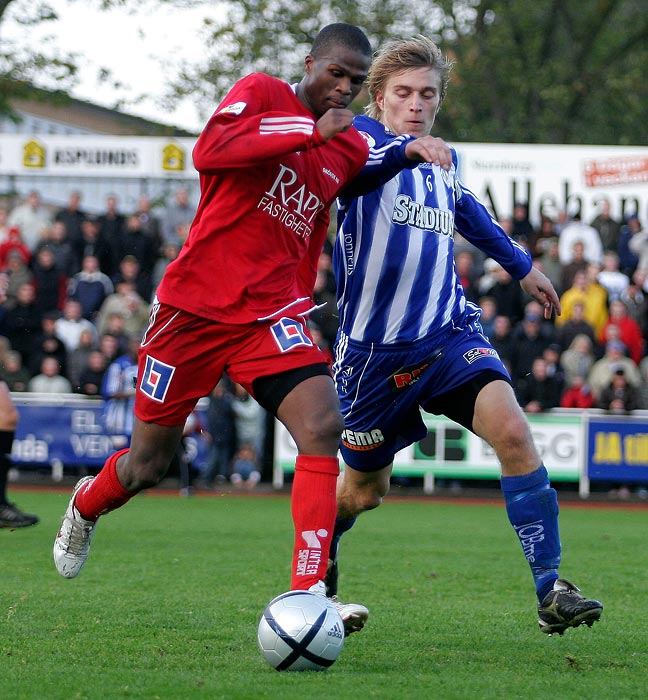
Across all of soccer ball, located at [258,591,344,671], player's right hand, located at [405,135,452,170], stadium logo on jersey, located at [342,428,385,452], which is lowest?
soccer ball, located at [258,591,344,671]

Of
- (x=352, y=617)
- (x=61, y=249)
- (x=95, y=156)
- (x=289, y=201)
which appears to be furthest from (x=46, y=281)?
(x=289, y=201)

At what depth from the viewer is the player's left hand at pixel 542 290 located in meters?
6.18

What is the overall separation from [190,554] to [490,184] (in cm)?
1022

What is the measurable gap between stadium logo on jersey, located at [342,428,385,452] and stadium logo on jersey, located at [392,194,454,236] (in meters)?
0.99

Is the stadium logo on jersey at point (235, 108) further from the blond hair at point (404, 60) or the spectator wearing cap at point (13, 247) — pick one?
the spectator wearing cap at point (13, 247)

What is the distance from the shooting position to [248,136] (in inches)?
188

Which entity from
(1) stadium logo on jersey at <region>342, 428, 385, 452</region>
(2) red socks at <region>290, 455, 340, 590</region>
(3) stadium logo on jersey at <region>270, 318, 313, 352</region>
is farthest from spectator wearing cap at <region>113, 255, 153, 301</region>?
(2) red socks at <region>290, 455, 340, 590</region>

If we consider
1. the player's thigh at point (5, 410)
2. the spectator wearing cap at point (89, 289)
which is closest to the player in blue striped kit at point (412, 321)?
the player's thigh at point (5, 410)

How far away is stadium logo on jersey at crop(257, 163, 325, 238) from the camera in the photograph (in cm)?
499

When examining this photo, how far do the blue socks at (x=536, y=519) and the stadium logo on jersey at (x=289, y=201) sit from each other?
1444 millimetres

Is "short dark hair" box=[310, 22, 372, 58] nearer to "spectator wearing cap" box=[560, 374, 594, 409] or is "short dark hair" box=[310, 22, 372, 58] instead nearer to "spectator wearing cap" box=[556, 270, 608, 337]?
"spectator wearing cap" box=[560, 374, 594, 409]

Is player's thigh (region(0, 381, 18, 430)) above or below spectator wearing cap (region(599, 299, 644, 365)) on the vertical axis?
below

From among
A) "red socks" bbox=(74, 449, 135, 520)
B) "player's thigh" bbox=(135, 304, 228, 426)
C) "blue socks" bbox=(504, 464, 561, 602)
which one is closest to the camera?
"player's thigh" bbox=(135, 304, 228, 426)

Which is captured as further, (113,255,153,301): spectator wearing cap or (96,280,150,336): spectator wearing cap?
(113,255,153,301): spectator wearing cap
